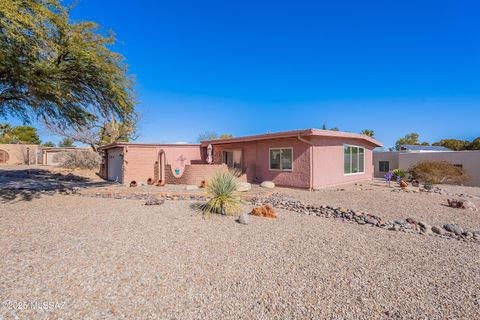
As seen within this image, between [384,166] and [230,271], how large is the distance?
27.0 m

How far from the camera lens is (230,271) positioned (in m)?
3.75

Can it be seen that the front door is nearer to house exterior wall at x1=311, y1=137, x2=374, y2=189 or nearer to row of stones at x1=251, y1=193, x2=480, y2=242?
house exterior wall at x1=311, y1=137, x2=374, y2=189

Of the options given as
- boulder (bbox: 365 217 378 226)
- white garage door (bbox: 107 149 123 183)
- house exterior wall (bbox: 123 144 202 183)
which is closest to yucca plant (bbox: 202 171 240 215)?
boulder (bbox: 365 217 378 226)

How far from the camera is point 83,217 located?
22.1ft

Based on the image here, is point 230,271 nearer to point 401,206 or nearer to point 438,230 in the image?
point 438,230

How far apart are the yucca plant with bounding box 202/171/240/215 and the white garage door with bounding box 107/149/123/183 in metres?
10.3

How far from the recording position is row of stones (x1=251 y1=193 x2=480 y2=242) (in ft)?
19.9

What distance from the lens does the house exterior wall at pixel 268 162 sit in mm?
12430

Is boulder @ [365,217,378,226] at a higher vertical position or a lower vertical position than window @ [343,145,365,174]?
lower

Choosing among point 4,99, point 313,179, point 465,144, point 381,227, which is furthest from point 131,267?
point 465,144

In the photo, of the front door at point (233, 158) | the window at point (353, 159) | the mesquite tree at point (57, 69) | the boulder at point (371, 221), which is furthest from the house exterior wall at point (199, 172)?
the boulder at point (371, 221)

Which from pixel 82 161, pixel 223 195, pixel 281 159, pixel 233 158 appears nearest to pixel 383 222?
pixel 223 195

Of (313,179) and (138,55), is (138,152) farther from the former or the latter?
(313,179)

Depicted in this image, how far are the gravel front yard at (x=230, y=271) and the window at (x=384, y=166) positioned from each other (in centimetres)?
2274
